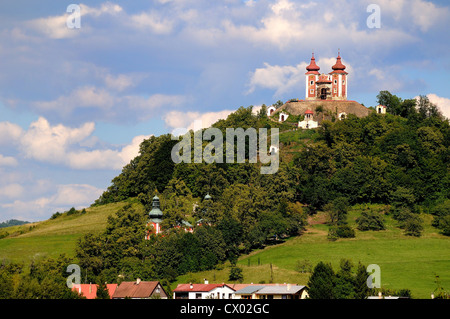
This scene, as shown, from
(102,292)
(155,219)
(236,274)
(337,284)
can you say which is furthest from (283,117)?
(102,292)

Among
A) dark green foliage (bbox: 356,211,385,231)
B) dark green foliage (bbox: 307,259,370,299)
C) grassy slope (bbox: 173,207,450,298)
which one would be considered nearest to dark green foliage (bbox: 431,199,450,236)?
grassy slope (bbox: 173,207,450,298)

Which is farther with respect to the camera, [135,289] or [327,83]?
[327,83]

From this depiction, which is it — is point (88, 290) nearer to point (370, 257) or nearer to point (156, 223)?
point (156, 223)

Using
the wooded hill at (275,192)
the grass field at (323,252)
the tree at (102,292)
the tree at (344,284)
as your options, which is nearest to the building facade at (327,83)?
the wooded hill at (275,192)

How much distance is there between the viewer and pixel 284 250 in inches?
3666

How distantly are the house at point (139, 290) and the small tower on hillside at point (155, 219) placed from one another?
19620 millimetres

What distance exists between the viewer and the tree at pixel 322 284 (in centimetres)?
6769

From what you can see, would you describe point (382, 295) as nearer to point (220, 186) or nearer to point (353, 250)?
point (353, 250)

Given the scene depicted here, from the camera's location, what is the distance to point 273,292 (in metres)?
69.0

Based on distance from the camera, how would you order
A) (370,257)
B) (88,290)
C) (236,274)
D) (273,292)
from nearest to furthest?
(273,292)
(88,290)
(236,274)
(370,257)

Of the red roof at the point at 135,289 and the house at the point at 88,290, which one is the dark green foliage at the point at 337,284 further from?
the house at the point at 88,290

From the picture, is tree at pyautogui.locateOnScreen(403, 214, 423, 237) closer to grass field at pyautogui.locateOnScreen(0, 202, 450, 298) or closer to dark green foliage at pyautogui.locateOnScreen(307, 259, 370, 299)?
grass field at pyautogui.locateOnScreen(0, 202, 450, 298)

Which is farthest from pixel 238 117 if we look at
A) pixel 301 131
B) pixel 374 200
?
pixel 374 200

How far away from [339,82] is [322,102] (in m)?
6.18
